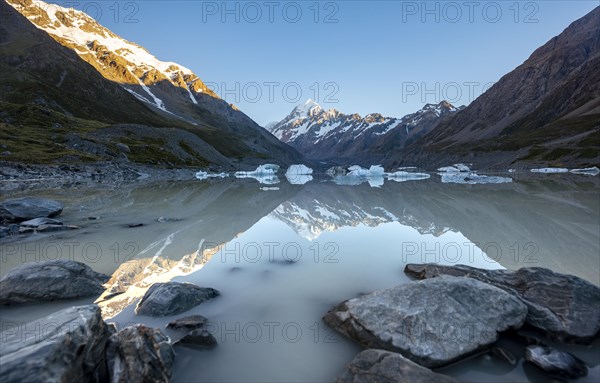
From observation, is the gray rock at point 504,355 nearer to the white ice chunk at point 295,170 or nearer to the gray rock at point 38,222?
the gray rock at point 38,222

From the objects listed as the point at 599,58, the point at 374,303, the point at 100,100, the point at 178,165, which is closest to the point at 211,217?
the point at 374,303

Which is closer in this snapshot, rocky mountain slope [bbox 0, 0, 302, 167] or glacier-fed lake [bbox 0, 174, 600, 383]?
glacier-fed lake [bbox 0, 174, 600, 383]

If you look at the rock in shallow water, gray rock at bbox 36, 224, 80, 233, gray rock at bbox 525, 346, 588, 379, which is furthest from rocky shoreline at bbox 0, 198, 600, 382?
the rock in shallow water

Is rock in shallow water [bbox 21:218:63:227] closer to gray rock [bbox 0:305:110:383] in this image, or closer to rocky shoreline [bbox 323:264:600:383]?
gray rock [bbox 0:305:110:383]

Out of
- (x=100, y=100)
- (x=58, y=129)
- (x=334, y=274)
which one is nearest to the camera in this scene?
(x=334, y=274)

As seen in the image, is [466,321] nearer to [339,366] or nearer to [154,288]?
[339,366]
